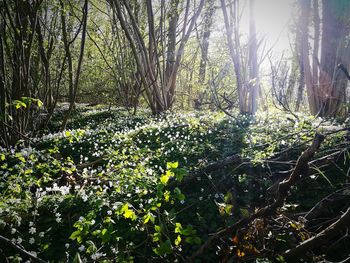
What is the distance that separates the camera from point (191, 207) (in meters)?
3.66

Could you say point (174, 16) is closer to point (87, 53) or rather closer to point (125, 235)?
point (87, 53)

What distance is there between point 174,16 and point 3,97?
9.48m

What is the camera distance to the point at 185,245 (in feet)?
9.94

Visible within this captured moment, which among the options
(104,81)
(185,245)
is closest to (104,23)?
(104,81)

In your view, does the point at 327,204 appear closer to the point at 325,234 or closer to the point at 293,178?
the point at 325,234

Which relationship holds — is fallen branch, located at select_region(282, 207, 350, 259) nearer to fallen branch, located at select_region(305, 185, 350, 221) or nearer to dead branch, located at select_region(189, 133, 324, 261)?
dead branch, located at select_region(189, 133, 324, 261)

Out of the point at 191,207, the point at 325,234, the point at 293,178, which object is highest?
the point at 293,178

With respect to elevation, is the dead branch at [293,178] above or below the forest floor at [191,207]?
above

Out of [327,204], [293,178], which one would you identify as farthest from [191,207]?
[293,178]

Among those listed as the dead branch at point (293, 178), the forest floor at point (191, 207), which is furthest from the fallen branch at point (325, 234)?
the dead branch at point (293, 178)

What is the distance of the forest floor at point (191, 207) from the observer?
2.15 metres

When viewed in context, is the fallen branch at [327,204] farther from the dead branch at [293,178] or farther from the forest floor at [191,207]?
the dead branch at [293,178]

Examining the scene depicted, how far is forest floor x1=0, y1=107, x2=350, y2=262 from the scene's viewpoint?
2.15m

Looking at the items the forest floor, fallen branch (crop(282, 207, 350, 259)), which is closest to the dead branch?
the forest floor
